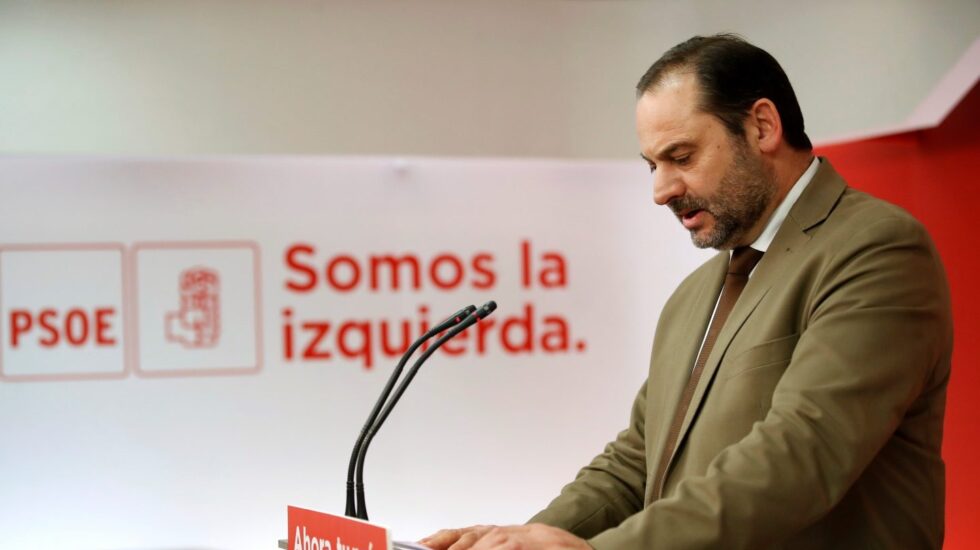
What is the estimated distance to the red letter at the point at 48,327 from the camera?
5573mm

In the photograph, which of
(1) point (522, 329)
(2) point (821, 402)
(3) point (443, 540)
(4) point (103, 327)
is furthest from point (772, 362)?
(4) point (103, 327)

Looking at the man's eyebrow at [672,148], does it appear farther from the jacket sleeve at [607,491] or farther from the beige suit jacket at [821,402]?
the jacket sleeve at [607,491]

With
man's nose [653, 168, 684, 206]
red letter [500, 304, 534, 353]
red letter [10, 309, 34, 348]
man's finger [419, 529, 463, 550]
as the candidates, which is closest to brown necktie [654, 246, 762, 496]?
man's nose [653, 168, 684, 206]

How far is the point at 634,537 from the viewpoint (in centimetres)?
161

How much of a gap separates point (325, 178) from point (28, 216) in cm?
145

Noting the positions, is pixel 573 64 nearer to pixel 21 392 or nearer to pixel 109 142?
pixel 109 142

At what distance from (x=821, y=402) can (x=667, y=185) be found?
0.53 meters

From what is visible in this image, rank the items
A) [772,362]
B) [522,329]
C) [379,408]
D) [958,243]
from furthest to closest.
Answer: [522,329]
[958,243]
[379,408]
[772,362]

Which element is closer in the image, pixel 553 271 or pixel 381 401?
pixel 381 401

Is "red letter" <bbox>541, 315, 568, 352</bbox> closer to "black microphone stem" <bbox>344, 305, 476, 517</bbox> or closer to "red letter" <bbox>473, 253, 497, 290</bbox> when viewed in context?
"red letter" <bbox>473, 253, 497, 290</bbox>

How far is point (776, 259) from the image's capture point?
6.33ft

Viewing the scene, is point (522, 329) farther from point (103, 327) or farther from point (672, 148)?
point (672, 148)

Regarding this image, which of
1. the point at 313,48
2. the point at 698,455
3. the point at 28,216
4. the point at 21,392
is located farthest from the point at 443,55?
the point at 698,455

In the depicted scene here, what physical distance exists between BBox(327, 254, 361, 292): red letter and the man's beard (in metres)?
4.02
